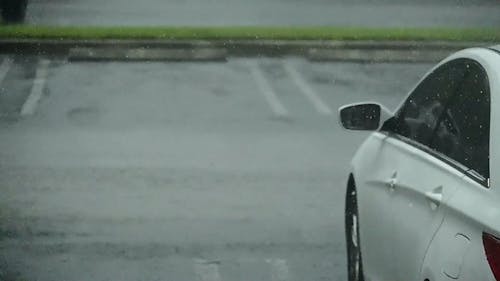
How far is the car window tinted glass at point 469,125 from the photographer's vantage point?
208 inches

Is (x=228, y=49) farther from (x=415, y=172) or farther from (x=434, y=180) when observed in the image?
(x=434, y=180)

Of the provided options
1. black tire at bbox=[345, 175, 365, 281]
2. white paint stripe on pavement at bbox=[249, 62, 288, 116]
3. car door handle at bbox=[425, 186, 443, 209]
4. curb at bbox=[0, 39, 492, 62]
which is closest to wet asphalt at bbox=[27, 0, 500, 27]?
curb at bbox=[0, 39, 492, 62]

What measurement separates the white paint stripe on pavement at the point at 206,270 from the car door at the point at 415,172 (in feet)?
6.16

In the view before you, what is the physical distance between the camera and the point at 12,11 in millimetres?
21266

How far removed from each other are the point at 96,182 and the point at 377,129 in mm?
4792

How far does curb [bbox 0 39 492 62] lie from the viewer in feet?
62.1

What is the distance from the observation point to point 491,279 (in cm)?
458

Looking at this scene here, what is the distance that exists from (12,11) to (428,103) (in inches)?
608

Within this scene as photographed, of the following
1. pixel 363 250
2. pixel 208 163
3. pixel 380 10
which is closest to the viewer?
pixel 363 250

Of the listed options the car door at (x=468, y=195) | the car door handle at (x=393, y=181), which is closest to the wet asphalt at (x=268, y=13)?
the car door handle at (x=393, y=181)

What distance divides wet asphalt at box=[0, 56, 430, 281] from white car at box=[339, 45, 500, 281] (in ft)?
5.50

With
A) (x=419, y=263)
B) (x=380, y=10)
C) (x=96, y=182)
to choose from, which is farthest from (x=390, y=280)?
(x=380, y=10)

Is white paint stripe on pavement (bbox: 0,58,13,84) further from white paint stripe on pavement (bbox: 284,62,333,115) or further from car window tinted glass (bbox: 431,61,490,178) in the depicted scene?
car window tinted glass (bbox: 431,61,490,178)

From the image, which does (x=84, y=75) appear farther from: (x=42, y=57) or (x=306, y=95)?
(x=306, y=95)
